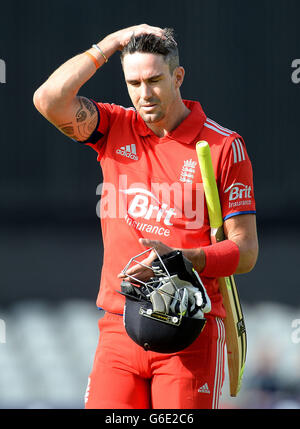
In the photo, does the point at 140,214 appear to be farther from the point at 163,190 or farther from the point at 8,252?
the point at 8,252

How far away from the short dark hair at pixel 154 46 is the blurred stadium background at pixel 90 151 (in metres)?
3.41

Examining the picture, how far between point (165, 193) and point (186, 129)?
12.1 inches

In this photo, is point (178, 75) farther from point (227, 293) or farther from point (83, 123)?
point (227, 293)

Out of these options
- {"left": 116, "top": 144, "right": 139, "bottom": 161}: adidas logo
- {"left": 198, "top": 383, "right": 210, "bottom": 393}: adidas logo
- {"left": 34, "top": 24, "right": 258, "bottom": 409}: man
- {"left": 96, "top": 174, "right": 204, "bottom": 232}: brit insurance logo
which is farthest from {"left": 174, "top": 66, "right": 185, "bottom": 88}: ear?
{"left": 198, "top": 383, "right": 210, "bottom": 393}: adidas logo

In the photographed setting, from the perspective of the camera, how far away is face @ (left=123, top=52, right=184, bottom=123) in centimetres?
286

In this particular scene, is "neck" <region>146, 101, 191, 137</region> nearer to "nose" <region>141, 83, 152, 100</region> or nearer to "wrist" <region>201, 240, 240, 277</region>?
"nose" <region>141, 83, 152, 100</region>

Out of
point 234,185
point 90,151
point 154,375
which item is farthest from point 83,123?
point 90,151

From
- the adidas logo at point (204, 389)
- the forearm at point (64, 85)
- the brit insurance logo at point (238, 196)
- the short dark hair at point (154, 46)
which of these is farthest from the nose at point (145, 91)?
the adidas logo at point (204, 389)

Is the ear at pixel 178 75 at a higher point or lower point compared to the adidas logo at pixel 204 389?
higher

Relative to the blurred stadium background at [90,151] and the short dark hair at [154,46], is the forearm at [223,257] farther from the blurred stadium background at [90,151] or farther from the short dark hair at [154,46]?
the blurred stadium background at [90,151]

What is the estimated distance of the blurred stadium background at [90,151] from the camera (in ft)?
20.5

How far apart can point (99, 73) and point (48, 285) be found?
1982 millimetres

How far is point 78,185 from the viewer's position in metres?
6.41

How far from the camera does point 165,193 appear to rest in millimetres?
2916
